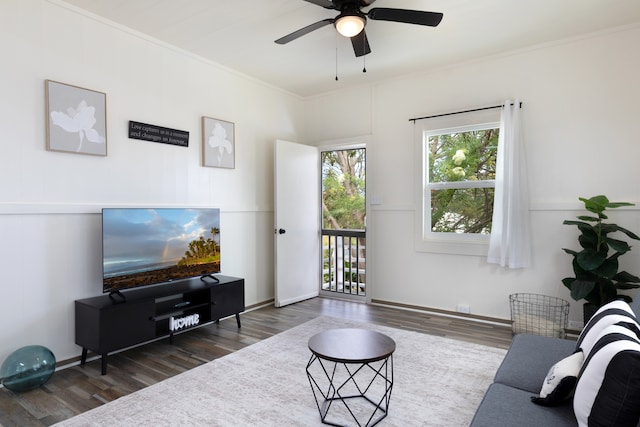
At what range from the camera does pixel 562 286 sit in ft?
11.6

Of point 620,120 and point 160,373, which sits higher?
point 620,120

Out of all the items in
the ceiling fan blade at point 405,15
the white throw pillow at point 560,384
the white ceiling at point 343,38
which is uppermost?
the white ceiling at point 343,38

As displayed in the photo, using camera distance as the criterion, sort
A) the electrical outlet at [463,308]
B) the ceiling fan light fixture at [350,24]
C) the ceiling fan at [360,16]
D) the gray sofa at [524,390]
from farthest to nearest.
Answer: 1. the electrical outlet at [463,308]
2. the ceiling fan light fixture at [350,24]
3. the ceiling fan at [360,16]
4. the gray sofa at [524,390]

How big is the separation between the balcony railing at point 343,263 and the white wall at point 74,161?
1.58 meters

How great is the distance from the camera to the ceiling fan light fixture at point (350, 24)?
8.27ft

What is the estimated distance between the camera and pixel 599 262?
2.99 m

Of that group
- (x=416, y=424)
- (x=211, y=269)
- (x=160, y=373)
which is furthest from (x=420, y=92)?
(x=160, y=373)

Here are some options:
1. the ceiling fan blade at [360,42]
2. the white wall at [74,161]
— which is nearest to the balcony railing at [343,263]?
the white wall at [74,161]

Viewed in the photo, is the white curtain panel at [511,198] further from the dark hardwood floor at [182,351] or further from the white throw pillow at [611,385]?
the white throw pillow at [611,385]

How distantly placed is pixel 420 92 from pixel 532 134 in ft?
4.23

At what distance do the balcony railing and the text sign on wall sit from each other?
229 centimetres

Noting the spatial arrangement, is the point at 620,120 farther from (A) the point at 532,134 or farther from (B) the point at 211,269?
(B) the point at 211,269

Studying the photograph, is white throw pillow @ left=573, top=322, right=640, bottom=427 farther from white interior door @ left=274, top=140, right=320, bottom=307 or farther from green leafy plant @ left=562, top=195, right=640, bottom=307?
white interior door @ left=274, top=140, right=320, bottom=307

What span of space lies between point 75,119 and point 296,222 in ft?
8.53
